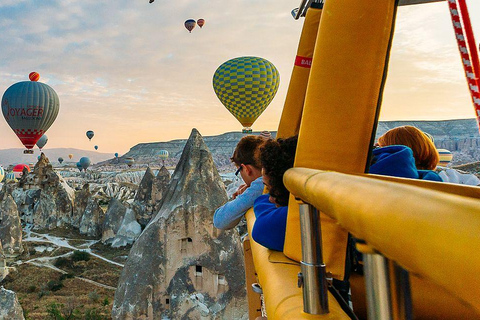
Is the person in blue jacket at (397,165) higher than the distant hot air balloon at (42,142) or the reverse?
the reverse

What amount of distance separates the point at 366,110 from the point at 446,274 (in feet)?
2.28

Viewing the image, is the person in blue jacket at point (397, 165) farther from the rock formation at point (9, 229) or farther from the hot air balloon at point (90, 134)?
the hot air balloon at point (90, 134)

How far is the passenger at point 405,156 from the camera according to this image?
99 cm

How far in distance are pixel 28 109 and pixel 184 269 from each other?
16.0 meters

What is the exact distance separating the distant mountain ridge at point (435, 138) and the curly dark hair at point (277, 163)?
39644mm

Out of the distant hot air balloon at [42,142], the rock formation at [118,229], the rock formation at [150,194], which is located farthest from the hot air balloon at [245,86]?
the distant hot air balloon at [42,142]

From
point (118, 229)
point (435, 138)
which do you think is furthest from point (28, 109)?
point (435, 138)

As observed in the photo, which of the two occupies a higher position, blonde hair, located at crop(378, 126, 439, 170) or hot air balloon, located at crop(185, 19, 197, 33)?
hot air balloon, located at crop(185, 19, 197, 33)

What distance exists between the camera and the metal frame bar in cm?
66

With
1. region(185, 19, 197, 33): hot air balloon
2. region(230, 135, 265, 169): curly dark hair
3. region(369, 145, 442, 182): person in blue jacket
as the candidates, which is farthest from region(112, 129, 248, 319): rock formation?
region(185, 19, 197, 33): hot air balloon

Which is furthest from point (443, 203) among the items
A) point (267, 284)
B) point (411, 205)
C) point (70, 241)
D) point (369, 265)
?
point (70, 241)

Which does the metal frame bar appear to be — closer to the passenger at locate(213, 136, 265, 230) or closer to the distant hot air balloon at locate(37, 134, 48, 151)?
the passenger at locate(213, 136, 265, 230)

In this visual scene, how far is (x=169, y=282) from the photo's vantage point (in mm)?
6027

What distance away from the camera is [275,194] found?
48.8 inches
